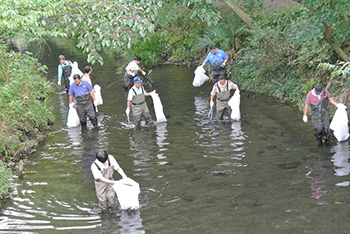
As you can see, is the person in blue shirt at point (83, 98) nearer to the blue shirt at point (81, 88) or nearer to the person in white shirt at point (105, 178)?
the blue shirt at point (81, 88)

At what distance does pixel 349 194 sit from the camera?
28.8 ft

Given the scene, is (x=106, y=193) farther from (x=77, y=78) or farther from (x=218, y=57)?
(x=218, y=57)

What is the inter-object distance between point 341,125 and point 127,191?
5.20 meters

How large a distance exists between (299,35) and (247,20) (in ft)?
20.4

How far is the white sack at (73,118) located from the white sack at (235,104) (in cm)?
440

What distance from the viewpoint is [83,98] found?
14.4m

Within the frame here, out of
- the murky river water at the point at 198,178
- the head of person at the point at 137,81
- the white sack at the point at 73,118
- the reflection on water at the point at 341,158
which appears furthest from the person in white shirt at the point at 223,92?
the white sack at the point at 73,118

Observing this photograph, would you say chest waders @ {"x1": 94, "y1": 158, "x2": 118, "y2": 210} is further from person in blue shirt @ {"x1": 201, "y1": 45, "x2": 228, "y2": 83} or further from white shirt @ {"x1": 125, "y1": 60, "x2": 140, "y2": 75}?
white shirt @ {"x1": 125, "y1": 60, "x2": 140, "y2": 75}

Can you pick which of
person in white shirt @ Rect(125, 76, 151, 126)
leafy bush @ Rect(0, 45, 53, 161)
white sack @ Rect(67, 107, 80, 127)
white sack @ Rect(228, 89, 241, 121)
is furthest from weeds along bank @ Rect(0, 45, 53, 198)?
white sack @ Rect(228, 89, 241, 121)

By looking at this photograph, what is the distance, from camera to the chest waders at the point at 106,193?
9.02 meters

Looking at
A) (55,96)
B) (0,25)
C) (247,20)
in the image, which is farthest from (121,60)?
(0,25)

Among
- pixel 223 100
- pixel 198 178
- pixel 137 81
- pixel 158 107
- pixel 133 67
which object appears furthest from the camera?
pixel 133 67

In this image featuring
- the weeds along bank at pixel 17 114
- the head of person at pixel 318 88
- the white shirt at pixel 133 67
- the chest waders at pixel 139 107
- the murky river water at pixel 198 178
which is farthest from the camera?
the white shirt at pixel 133 67

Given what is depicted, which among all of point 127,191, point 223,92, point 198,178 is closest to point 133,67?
point 223,92
